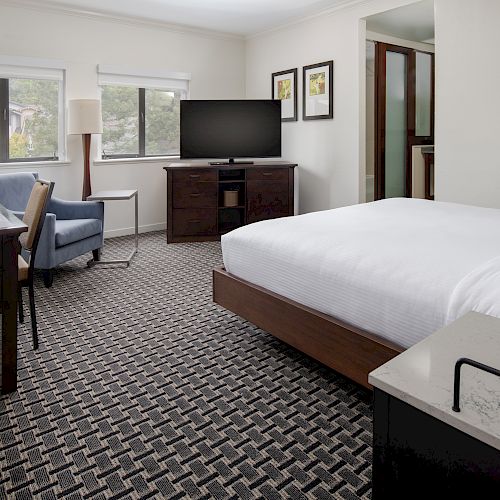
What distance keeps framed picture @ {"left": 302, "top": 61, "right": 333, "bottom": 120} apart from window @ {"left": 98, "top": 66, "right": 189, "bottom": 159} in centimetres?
133

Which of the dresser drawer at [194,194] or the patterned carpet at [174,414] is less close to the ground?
the dresser drawer at [194,194]

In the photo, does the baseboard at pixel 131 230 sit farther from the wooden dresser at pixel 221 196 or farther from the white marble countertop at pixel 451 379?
the white marble countertop at pixel 451 379

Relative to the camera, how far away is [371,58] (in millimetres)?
4844

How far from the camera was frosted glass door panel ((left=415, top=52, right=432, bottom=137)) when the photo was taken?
17.4ft

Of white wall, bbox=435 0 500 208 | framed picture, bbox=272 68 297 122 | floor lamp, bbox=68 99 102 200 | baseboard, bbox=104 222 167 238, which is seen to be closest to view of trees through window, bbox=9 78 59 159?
floor lamp, bbox=68 99 102 200

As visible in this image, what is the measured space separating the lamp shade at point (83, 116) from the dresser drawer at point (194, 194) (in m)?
0.92

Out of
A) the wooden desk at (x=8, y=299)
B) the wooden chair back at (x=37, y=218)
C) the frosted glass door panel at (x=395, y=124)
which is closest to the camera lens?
the wooden desk at (x=8, y=299)

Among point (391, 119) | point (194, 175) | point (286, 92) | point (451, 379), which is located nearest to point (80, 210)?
point (194, 175)

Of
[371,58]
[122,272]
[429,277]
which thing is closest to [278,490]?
[429,277]

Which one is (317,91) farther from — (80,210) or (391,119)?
(80,210)

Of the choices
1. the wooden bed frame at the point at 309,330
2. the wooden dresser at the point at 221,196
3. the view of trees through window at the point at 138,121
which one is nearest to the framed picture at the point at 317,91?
the wooden dresser at the point at 221,196

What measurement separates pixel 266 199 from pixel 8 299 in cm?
329

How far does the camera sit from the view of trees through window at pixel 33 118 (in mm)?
4406

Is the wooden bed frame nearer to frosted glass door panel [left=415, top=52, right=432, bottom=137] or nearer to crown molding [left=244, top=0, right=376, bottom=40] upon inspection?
crown molding [left=244, top=0, right=376, bottom=40]
